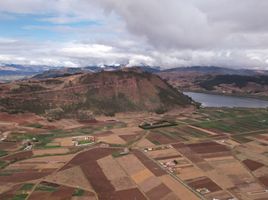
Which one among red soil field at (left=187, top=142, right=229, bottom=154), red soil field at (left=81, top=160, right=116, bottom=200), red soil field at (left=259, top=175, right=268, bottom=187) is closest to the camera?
red soil field at (left=81, top=160, right=116, bottom=200)

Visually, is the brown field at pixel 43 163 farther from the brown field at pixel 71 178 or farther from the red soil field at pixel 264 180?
the red soil field at pixel 264 180

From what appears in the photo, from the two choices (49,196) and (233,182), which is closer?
(49,196)

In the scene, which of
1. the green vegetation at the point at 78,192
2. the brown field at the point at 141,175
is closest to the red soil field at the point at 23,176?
the green vegetation at the point at 78,192

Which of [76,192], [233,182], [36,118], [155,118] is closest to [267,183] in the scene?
[233,182]

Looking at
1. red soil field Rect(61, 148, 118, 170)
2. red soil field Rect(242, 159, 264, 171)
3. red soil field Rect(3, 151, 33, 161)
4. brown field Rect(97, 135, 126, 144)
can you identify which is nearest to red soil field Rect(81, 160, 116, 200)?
red soil field Rect(61, 148, 118, 170)

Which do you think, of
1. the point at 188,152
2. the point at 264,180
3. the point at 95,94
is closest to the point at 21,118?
the point at 95,94

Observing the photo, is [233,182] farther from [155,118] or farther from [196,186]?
[155,118]

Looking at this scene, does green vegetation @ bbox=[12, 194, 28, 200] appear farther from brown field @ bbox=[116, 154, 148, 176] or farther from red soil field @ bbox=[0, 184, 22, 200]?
brown field @ bbox=[116, 154, 148, 176]
